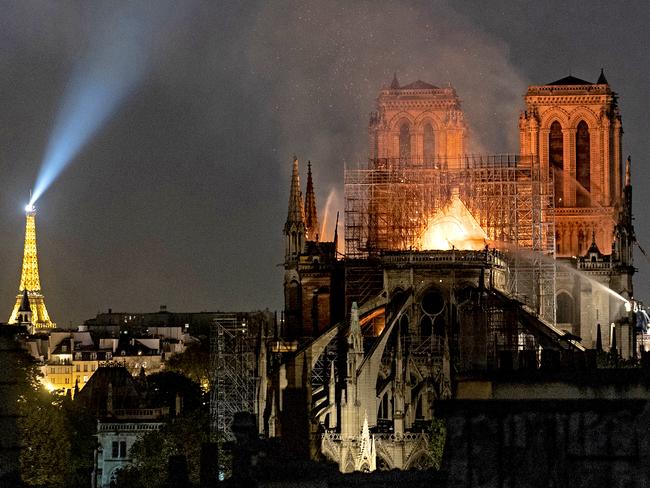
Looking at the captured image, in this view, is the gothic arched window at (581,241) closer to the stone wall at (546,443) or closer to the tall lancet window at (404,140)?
the tall lancet window at (404,140)

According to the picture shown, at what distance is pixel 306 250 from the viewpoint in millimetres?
100000

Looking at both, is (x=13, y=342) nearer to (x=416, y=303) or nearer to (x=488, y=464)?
(x=488, y=464)

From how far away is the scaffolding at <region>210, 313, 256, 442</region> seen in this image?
90.6 meters

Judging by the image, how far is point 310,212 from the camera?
10500 centimetres

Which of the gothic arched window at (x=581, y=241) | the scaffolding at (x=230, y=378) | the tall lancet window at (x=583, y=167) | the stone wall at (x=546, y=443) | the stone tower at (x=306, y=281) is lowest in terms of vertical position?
the stone wall at (x=546, y=443)

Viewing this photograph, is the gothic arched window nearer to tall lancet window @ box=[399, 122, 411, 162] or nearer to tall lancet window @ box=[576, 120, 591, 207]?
tall lancet window @ box=[576, 120, 591, 207]

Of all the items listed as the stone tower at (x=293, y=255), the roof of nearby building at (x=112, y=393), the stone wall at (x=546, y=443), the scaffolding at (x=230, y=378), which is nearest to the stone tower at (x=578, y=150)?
the stone tower at (x=293, y=255)

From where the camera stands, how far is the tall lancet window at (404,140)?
339 feet

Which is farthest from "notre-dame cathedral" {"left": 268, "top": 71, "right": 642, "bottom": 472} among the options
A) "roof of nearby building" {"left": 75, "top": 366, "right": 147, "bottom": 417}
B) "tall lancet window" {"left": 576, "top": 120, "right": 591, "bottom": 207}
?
"roof of nearby building" {"left": 75, "top": 366, "right": 147, "bottom": 417}

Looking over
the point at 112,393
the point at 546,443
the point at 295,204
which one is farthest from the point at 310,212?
the point at 546,443

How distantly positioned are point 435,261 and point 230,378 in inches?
407

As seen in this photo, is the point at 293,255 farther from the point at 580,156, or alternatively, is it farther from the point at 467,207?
the point at 580,156

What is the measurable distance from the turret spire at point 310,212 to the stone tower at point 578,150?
1086cm

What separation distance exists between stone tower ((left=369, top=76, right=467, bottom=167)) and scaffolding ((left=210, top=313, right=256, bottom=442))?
44.4 ft
